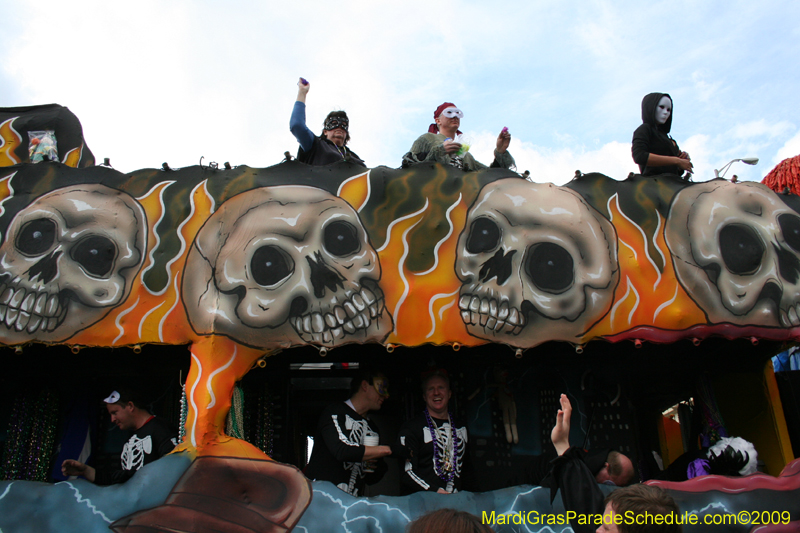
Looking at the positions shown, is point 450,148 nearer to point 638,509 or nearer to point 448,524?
point 638,509

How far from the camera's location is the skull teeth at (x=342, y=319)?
3.70 meters

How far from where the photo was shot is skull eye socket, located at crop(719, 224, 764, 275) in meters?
4.08

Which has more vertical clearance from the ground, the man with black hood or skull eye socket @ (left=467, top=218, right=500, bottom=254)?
the man with black hood

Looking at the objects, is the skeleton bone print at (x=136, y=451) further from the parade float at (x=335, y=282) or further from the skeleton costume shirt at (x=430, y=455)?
the skeleton costume shirt at (x=430, y=455)

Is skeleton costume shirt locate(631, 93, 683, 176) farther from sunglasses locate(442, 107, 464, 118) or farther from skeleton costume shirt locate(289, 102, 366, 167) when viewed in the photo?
skeleton costume shirt locate(289, 102, 366, 167)

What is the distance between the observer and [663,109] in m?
4.87

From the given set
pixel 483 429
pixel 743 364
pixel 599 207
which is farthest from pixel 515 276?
pixel 743 364

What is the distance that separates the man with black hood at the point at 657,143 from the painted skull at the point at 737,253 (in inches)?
16.6

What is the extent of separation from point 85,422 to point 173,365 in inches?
34.2

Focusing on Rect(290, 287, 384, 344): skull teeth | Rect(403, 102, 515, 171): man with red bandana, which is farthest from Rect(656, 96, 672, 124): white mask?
Rect(290, 287, 384, 344): skull teeth

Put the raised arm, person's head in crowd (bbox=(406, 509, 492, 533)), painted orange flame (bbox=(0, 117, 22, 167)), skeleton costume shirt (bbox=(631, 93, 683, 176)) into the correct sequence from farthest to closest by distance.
Answer: 1. skeleton costume shirt (bbox=(631, 93, 683, 176))
2. painted orange flame (bbox=(0, 117, 22, 167))
3. the raised arm
4. person's head in crowd (bbox=(406, 509, 492, 533))

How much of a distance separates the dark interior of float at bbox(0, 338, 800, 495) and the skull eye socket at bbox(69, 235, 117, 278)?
108 centimetres

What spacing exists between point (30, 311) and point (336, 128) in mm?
2478

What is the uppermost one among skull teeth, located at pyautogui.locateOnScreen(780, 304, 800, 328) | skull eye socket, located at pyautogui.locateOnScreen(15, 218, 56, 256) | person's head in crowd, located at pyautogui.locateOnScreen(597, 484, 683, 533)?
skull eye socket, located at pyautogui.locateOnScreen(15, 218, 56, 256)
